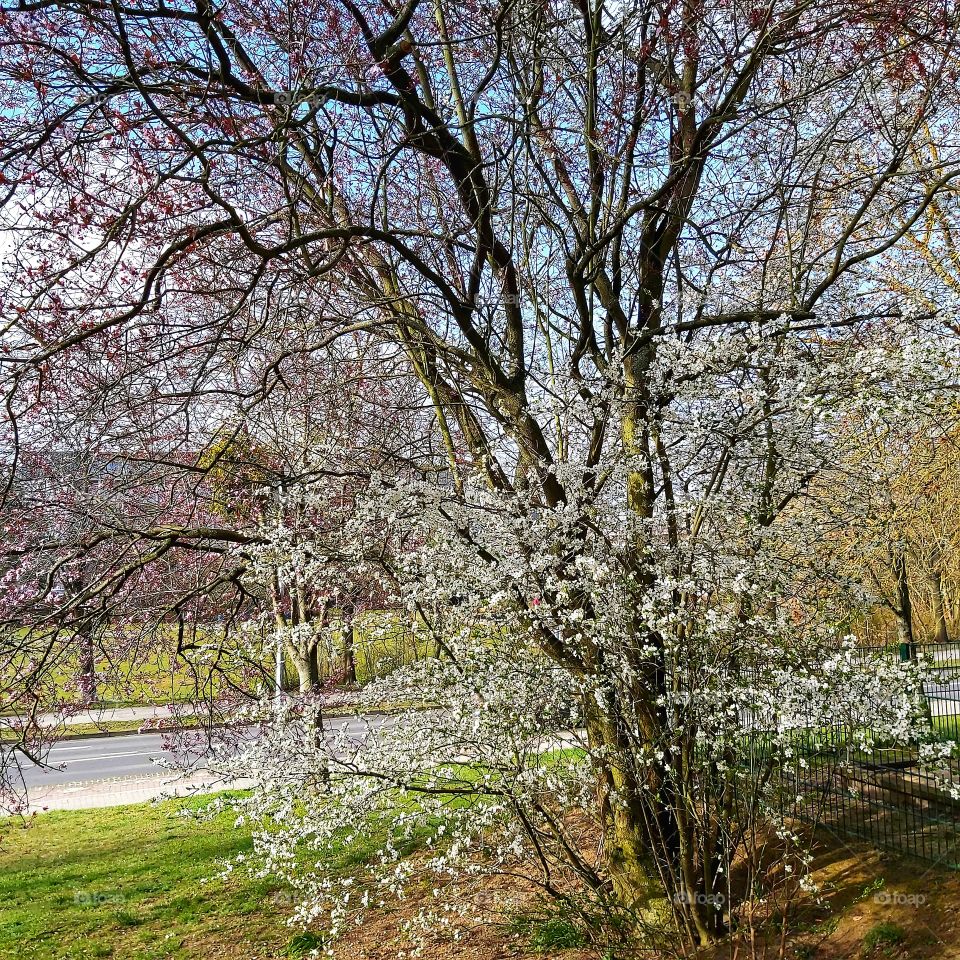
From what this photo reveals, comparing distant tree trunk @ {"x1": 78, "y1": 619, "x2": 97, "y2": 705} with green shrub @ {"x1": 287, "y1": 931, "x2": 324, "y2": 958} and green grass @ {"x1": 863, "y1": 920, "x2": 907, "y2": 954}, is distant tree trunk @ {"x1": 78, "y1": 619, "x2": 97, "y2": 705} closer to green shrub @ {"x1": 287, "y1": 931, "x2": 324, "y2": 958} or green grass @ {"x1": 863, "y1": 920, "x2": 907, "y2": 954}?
green shrub @ {"x1": 287, "y1": 931, "x2": 324, "y2": 958}

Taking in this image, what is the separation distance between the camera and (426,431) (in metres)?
7.22

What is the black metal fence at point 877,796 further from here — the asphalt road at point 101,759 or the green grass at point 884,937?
the asphalt road at point 101,759

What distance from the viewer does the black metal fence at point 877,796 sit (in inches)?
176

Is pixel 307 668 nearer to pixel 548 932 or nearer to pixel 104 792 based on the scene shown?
pixel 548 932

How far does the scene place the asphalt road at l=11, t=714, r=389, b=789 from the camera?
13.4 meters

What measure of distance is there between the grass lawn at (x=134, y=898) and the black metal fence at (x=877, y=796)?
155 inches

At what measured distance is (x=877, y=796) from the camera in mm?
6441

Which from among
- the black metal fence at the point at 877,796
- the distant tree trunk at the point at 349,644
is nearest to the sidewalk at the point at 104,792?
the distant tree trunk at the point at 349,644

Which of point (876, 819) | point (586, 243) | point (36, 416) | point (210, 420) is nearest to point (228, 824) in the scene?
point (210, 420)

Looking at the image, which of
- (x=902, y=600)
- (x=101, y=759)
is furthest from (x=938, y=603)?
(x=101, y=759)

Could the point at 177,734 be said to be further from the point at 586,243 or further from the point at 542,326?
the point at 586,243

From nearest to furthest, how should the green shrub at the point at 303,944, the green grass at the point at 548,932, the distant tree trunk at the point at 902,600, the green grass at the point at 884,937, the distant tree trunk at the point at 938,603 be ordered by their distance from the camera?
1. the green grass at the point at 884,937
2. the green grass at the point at 548,932
3. the green shrub at the point at 303,944
4. the distant tree trunk at the point at 902,600
5. the distant tree trunk at the point at 938,603

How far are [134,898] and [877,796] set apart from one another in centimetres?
649

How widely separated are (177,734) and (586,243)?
5.80m
